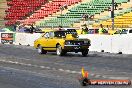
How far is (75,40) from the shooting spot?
97.5 ft

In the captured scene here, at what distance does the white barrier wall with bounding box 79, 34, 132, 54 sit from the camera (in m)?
31.4

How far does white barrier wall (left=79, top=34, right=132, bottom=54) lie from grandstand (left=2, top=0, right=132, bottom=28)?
2296 centimetres

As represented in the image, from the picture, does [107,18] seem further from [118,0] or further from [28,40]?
[28,40]

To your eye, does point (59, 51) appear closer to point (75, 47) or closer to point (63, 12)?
point (75, 47)

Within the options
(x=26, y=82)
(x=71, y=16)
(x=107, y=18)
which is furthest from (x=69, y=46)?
(x=71, y=16)

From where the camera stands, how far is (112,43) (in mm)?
32781

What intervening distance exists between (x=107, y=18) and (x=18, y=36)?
647 inches

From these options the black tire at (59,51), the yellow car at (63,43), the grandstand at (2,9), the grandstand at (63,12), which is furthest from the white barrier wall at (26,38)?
the grandstand at (2,9)

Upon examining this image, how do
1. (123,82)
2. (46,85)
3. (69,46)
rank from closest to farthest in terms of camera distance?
1. (123,82)
2. (46,85)
3. (69,46)

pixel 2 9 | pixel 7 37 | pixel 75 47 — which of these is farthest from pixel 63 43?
pixel 2 9

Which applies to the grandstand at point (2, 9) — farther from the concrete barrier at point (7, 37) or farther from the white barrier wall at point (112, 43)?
the white barrier wall at point (112, 43)

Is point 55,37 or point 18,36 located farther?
point 18,36

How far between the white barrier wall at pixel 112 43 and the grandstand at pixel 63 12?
22963mm

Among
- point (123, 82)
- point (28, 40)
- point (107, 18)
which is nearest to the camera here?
point (123, 82)
